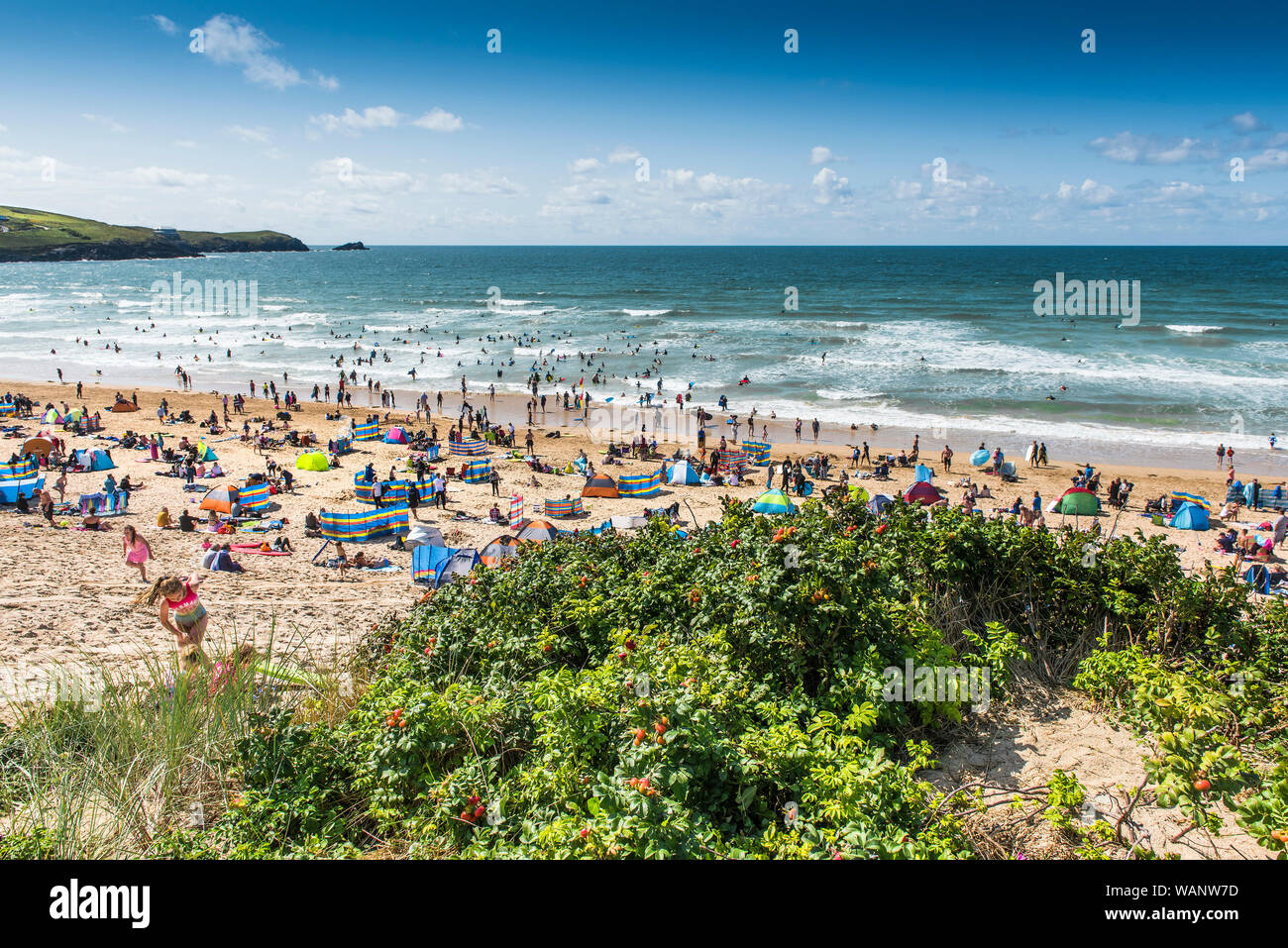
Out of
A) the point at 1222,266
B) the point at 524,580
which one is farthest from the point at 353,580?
the point at 1222,266

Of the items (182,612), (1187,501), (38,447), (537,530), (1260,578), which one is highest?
(38,447)

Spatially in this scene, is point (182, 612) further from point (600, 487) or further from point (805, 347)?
point (805, 347)

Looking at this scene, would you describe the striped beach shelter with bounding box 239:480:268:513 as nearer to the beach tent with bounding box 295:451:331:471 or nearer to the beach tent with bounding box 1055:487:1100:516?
the beach tent with bounding box 295:451:331:471

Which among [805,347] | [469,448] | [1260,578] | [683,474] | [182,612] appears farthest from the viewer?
[805,347]

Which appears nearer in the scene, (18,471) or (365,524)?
(365,524)

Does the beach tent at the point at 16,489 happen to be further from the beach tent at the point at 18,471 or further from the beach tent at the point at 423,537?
the beach tent at the point at 423,537

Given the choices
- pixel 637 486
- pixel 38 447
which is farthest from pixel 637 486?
pixel 38 447

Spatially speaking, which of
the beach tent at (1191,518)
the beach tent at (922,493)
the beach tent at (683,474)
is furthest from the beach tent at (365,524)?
the beach tent at (1191,518)
